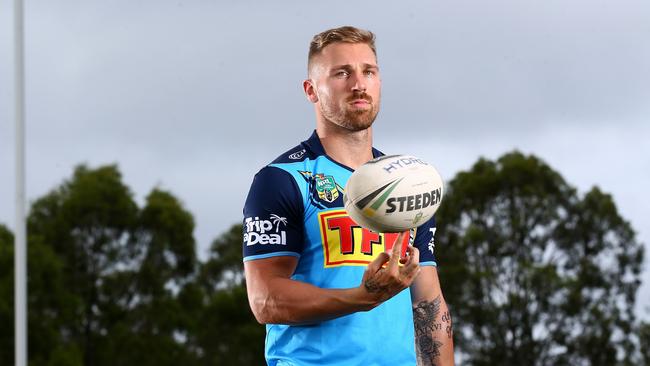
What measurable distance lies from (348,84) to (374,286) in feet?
3.03

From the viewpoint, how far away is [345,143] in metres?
4.33

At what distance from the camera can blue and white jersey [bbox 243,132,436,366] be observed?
13.2 feet

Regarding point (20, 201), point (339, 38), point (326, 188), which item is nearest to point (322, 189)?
point (326, 188)

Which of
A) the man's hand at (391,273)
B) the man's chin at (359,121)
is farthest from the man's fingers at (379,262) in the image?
the man's chin at (359,121)

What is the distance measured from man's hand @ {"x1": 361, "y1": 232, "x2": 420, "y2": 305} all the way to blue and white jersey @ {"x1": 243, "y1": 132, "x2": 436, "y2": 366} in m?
0.41

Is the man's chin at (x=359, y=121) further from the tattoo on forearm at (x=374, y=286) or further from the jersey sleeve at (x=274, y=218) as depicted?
the tattoo on forearm at (x=374, y=286)

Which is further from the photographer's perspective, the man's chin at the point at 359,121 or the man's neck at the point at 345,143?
the man's neck at the point at 345,143

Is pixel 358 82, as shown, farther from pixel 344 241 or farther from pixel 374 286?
pixel 374 286

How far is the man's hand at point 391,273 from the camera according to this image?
3.56m

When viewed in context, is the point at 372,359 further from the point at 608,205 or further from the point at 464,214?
the point at 608,205

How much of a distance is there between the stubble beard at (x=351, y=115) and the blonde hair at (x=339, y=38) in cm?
24

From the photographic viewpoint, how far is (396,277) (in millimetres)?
3574

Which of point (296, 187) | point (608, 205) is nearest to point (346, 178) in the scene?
point (296, 187)

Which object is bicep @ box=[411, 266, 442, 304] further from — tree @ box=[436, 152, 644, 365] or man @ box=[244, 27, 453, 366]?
tree @ box=[436, 152, 644, 365]
